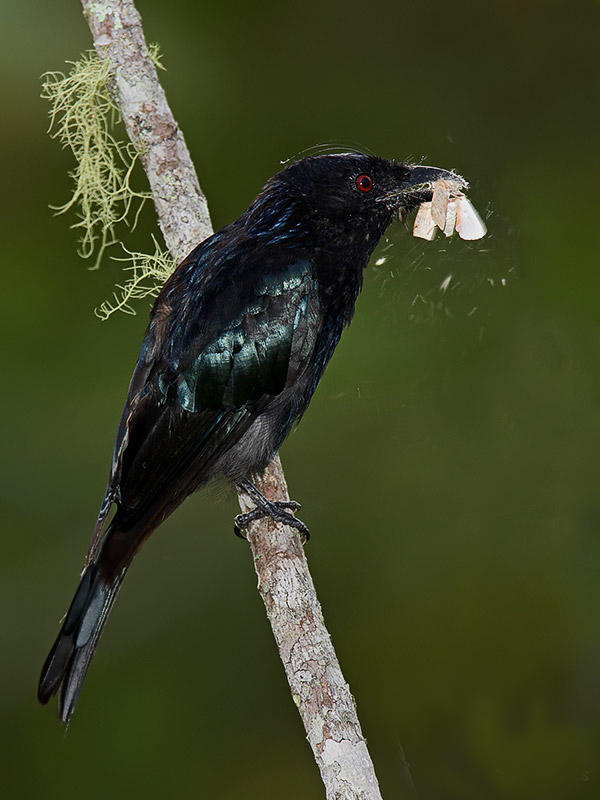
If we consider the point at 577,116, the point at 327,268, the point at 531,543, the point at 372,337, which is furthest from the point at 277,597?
the point at 577,116

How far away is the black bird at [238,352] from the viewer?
231cm

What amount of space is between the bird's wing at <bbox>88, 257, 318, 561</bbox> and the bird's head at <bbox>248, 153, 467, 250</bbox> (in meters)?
0.19

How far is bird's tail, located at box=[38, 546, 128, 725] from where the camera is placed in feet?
7.24

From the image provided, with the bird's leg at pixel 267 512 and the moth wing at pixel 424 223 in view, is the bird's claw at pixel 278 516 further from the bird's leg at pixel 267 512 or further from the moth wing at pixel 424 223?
the moth wing at pixel 424 223

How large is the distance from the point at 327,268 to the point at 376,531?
6.25ft

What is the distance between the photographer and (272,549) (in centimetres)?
241

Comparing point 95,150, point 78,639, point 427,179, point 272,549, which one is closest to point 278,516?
point 272,549

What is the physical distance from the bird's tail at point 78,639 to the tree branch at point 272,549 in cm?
39

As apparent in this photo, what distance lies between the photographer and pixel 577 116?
402cm

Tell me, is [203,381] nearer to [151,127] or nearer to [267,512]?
[267,512]

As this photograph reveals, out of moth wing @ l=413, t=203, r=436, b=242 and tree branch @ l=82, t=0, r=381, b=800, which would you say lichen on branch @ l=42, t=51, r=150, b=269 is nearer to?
tree branch @ l=82, t=0, r=381, b=800

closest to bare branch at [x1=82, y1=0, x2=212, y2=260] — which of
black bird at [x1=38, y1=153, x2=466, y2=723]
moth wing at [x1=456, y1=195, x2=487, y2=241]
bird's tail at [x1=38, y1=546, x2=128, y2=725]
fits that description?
black bird at [x1=38, y1=153, x2=466, y2=723]

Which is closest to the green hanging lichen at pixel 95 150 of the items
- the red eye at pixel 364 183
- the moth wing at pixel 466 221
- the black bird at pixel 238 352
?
the black bird at pixel 238 352

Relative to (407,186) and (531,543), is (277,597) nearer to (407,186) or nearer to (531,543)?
(407,186)
